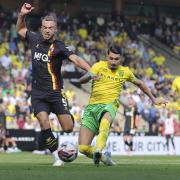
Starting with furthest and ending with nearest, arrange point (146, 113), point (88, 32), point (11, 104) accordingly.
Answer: point (88, 32), point (146, 113), point (11, 104)

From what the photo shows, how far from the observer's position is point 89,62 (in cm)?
3391

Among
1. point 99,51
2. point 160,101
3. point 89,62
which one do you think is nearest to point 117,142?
point 89,62

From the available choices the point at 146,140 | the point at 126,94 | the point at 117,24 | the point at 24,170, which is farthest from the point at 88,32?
the point at 24,170

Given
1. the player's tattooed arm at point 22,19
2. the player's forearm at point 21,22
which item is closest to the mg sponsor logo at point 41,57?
the player's tattooed arm at point 22,19

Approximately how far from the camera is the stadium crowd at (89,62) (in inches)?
1121

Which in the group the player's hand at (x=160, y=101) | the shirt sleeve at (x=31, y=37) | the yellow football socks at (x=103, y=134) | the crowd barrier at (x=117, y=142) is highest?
the shirt sleeve at (x=31, y=37)

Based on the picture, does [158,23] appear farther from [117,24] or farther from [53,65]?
[53,65]

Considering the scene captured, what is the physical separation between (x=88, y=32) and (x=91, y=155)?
24.8 metres

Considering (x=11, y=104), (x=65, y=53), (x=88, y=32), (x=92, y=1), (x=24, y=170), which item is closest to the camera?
(x=24, y=170)

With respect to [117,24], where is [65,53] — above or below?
below

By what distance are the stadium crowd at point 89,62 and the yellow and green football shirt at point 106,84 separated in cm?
1341

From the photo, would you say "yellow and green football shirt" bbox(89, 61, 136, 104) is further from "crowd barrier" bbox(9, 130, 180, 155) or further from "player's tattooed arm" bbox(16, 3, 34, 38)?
"crowd barrier" bbox(9, 130, 180, 155)

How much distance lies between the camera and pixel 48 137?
42.3ft

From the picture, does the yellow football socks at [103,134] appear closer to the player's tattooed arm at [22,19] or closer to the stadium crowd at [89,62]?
the player's tattooed arm at [22,19]
